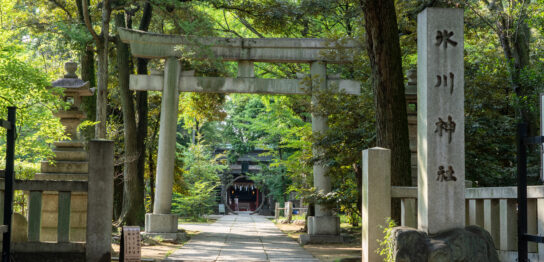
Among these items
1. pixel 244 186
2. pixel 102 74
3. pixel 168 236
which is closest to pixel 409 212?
pixel 102 74

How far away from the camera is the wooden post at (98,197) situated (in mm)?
7918

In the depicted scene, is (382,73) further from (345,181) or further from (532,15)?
(345,181)

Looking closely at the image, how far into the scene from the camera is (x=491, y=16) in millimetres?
14242

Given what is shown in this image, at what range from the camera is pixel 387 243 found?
673 cm

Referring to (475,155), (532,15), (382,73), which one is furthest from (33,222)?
(532,15)

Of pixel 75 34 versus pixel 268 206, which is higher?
pixel 75 34

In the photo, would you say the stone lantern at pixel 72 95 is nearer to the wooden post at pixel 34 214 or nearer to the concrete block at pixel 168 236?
the wooden post at pixel 34 214

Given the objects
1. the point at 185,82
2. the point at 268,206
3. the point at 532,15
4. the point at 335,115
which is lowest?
the point at 268,206

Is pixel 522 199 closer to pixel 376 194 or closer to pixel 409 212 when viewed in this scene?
pixel 409 212

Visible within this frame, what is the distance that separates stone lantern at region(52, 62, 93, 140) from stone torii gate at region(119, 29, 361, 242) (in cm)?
406

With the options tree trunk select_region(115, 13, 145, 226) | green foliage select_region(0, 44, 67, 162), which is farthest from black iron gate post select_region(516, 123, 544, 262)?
tree trunk select_region(115, 13, 145, 226)

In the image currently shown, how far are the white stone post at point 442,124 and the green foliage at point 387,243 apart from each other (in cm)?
42

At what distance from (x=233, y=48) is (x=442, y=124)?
10.1m

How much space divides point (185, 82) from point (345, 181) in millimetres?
5317
